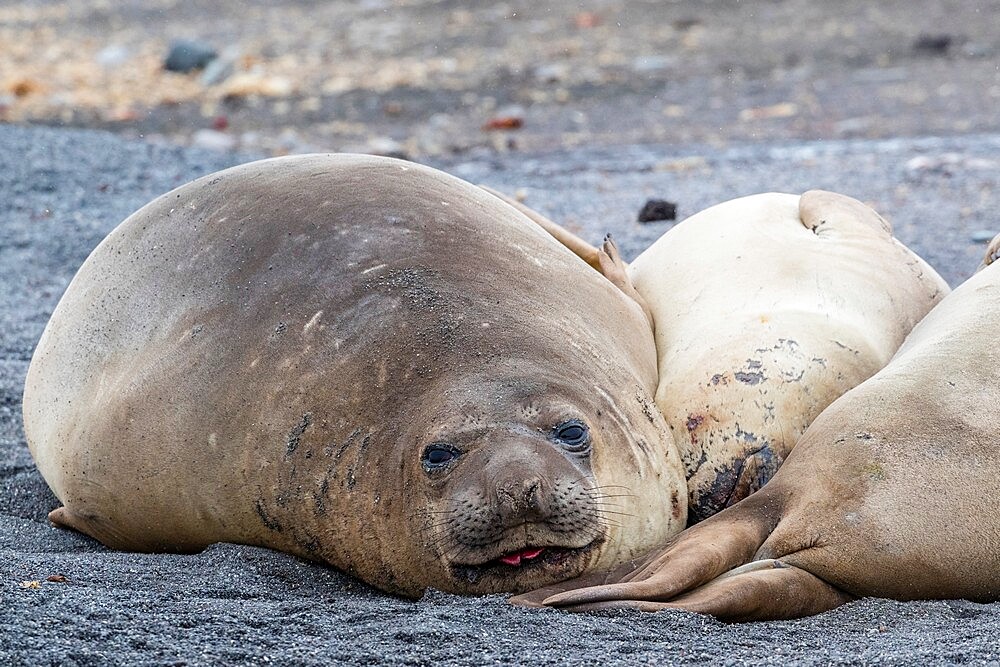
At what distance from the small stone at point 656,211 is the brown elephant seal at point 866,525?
3.78 m

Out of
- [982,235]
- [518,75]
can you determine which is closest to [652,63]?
[518,75]

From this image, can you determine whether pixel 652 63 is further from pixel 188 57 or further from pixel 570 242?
pixel 570 242

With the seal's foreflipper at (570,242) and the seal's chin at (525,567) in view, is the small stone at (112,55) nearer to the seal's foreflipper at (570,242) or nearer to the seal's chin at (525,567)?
the seal's foreflipper at (570,242)

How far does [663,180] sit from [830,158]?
3.63 feet

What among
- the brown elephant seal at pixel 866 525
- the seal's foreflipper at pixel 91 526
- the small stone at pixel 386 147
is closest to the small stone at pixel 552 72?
the small stone at pixel 386 147

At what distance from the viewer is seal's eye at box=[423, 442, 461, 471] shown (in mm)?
2938

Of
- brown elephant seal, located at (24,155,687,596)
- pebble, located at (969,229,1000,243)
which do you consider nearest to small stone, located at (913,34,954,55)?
pebble, located at (969,229,1000,243)

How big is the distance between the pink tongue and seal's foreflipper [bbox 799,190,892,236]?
81.1 inches

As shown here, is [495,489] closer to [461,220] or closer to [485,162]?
[461,220]

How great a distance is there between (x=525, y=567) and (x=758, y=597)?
493 millimetres

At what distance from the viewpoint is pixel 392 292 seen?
332cm

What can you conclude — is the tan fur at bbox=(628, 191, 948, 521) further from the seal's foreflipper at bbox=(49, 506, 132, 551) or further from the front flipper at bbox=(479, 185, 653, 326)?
the seal's foreflipper at bbox=(49, 506, 132, 551)

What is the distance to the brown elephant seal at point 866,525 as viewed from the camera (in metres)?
2.90

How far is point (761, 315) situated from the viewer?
3.88 meters
